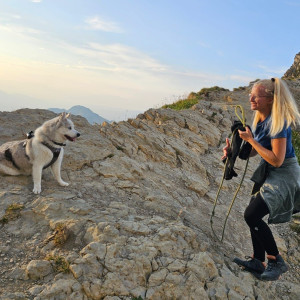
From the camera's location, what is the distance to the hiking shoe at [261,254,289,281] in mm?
4535

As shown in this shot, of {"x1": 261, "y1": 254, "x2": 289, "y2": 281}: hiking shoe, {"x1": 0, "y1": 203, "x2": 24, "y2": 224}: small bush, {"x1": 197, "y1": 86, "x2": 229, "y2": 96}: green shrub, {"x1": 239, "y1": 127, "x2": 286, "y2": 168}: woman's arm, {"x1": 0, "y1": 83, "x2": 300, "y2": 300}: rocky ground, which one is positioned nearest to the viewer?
{"x1": 239, "y1": 127, "x2": 286, "y2": 168}: woman's arm

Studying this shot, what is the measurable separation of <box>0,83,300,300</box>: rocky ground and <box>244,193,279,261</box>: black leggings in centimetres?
89

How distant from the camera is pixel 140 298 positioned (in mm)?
4164

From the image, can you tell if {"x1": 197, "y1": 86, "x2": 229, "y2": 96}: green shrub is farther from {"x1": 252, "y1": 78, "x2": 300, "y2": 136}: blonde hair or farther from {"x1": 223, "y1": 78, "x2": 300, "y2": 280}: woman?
{"x1": 252, "y1": 78, "x2": 300, "y2": 136}: blonde hair

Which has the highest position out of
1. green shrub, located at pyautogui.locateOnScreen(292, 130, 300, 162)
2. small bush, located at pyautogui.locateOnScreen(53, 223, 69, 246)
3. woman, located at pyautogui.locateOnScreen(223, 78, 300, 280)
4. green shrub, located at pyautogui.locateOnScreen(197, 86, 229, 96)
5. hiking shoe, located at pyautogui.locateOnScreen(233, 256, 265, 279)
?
green shrub, located at pyautogui.locateOnScreen(197, 86, 229, 96)

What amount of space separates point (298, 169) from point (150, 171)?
515cm

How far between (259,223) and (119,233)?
96.4 inches

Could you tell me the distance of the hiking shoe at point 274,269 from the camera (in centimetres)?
454

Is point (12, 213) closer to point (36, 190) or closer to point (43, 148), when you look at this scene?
point (36, 190)

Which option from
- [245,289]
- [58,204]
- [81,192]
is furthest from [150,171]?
[245,289]

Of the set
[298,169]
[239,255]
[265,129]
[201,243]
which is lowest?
[239,255]

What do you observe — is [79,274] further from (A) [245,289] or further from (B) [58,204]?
(A) [245,289]

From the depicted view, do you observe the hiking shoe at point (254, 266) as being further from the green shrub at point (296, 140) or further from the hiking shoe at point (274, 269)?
the green shrub at point (296, 140)

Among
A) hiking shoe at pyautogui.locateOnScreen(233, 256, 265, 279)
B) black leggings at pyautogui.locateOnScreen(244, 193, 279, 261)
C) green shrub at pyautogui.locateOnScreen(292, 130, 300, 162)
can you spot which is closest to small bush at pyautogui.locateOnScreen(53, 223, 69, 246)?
black leggings at pyautogui.locateOnScreen(244, 193, 279, 261)
